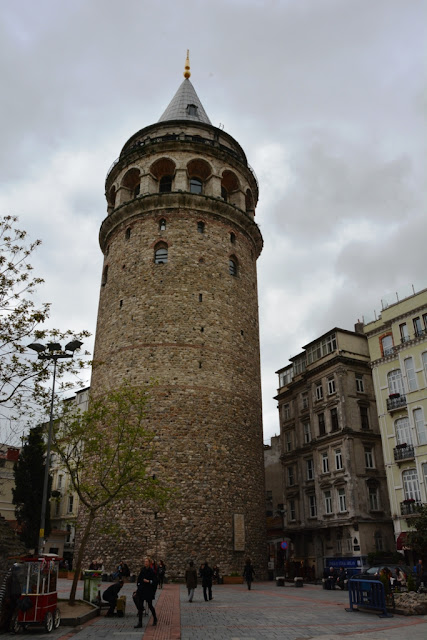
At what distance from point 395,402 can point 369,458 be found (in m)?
4.03

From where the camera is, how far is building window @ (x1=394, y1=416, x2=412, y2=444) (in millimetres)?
28575

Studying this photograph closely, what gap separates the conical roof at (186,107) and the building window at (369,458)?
24147 millimetres

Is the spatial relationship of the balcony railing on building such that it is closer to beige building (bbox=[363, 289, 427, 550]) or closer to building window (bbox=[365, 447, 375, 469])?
beige building (bbox=[363, 289, 427, 550])

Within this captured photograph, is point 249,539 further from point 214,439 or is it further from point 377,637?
point 377,637

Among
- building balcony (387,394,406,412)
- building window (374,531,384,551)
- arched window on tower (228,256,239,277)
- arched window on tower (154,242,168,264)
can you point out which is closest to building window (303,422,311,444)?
building balcony (387,394,406,412)

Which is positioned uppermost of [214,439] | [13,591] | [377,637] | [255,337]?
[255,337]

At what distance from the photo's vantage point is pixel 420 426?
27.7 meters

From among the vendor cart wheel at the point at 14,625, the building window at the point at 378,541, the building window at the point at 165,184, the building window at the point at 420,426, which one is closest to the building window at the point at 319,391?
the building window at the point at 420,426

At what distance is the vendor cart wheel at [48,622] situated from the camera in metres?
11.3

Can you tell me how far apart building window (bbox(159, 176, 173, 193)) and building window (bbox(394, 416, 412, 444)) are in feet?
64.1

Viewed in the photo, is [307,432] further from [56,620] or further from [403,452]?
[56,620]

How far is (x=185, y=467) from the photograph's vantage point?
81.3 ft

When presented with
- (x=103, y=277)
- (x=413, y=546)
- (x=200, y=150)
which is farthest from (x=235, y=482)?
(x=200, y=150)

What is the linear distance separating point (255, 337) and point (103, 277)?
1027 centimetres
